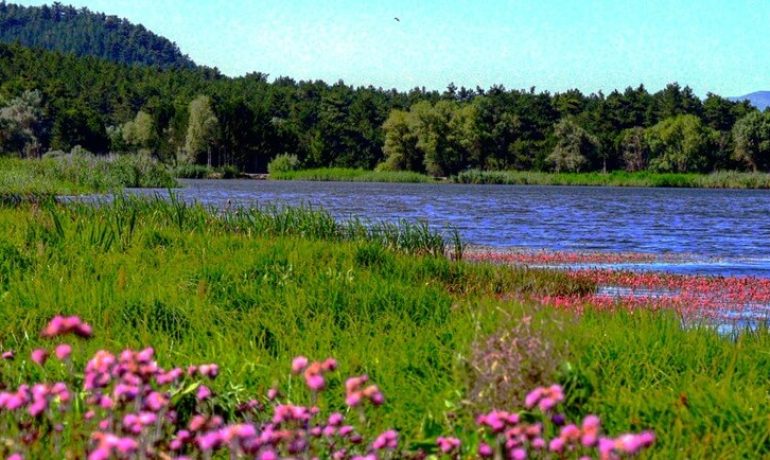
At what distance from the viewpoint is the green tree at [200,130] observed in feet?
399

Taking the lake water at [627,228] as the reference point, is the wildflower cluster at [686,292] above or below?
above

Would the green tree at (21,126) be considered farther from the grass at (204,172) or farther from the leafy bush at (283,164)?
the leafy bush at (283,164)

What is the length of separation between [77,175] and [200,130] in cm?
7417

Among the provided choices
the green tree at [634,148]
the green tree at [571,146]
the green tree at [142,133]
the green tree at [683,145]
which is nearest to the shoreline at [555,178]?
the green tree at [571,146]

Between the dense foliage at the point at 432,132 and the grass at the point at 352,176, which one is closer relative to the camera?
the dense foliage at the point at 432,132

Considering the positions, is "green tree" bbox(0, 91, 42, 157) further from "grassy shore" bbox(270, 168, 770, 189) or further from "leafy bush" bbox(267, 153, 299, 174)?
"grassy shore" bbox(270, 168, 770, 189)

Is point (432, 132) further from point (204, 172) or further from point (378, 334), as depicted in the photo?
point (378, 334)

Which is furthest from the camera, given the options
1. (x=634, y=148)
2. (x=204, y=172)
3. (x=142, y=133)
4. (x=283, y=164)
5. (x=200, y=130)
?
(x=283, y=164)

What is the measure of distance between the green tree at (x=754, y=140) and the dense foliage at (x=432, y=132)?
0.53ft

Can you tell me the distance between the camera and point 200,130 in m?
122

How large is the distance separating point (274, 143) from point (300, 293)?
12787 centimetres

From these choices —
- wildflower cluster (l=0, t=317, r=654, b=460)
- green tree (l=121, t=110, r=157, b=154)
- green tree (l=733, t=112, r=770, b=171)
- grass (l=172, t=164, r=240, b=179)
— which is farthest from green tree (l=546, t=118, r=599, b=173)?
wildflower cluster (l=0, t=317, r=654, b=460)

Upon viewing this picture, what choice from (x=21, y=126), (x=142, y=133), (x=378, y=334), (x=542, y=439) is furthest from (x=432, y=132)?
(x=542, y=439)

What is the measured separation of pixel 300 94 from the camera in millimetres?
175500
